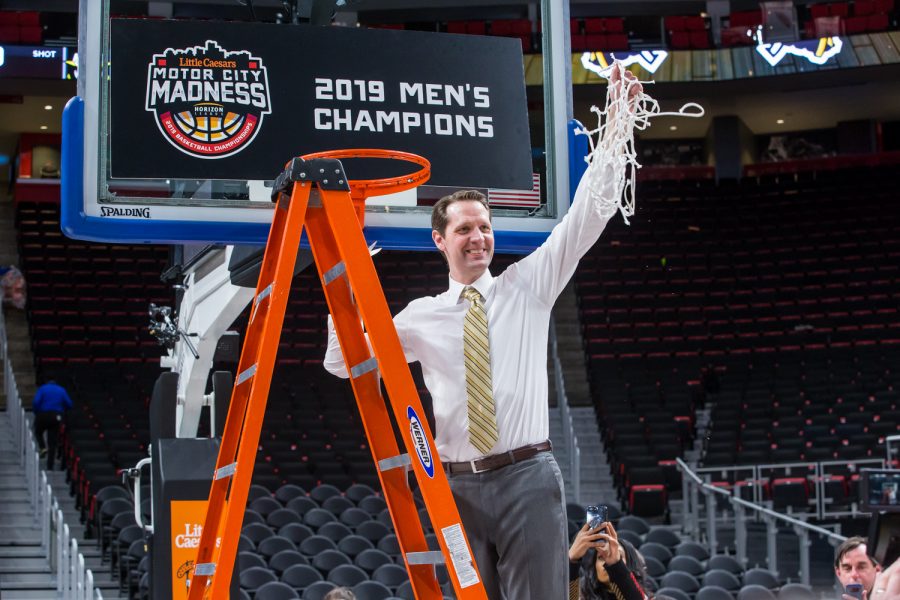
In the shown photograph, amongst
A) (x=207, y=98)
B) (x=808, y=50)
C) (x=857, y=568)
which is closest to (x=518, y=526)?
(x=207, y=98)

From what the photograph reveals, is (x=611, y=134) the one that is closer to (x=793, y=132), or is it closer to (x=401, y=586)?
(x=401, y=586)

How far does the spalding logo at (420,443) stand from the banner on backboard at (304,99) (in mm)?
1212

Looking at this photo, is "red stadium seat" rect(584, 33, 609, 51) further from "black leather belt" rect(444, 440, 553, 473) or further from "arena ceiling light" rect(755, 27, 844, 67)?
"black leather belt" rect(444, 440, 553, 473)

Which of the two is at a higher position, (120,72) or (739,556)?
(120,72)

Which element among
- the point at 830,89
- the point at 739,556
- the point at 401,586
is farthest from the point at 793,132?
the point at 401,586

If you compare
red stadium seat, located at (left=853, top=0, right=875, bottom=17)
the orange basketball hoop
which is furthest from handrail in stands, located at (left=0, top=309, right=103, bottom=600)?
red stadium seat, located at (left=853, top=0, right=875, bottom=17)

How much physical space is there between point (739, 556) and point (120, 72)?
9248mm

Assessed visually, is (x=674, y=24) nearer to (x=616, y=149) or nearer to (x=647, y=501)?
(x=647, y=501)

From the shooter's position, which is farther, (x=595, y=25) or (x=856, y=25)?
(x=595, y=25)

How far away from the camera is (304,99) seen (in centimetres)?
393

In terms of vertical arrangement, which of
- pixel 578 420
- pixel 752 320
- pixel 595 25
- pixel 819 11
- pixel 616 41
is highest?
pixel 819 11

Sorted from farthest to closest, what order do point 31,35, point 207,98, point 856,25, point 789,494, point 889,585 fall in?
point 856,25 → point 31,35 → point 789,494 → point 207,98 → point 889,585

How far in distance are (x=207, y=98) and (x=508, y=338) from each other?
4.38 feet

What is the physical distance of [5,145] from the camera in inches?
1008
